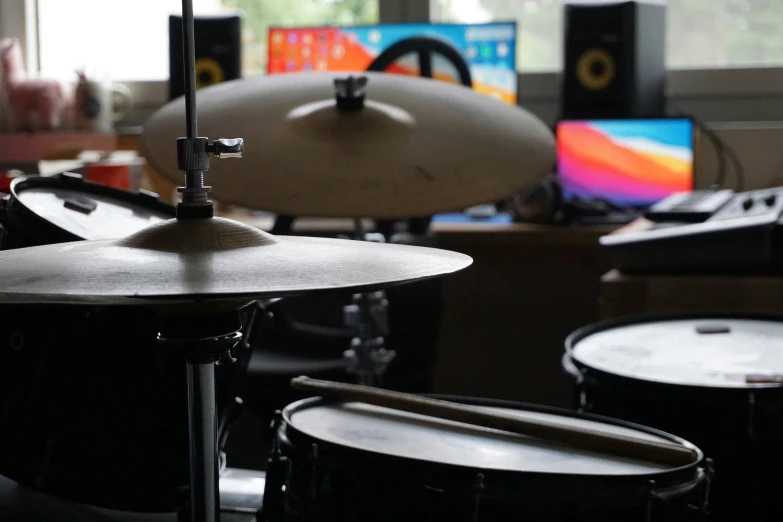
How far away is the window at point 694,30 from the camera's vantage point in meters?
2.35

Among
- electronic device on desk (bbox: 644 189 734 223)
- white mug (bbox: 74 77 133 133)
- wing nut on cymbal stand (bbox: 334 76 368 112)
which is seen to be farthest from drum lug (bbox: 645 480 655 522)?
white mug (bbox: 74 77 133 133)

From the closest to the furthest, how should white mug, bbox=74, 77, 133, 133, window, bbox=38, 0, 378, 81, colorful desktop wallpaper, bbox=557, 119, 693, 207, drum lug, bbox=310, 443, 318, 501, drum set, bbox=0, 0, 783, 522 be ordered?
1. drum set, bbox=0, 0, 783, 522
2. drum lug, bbox=310, 443, 318, 501
3. colorful desktop wallpaper, bbox=557, 119, 693, 207
4. white mug, bbox=74, 77, 133, 133
5. window, bbox=38, 0, 378, 81

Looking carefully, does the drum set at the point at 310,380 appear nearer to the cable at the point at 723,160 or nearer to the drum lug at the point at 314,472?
the drum lug at the point at 314,472

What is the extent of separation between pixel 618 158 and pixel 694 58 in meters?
0.50

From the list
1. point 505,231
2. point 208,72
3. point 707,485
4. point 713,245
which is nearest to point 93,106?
point 208,72

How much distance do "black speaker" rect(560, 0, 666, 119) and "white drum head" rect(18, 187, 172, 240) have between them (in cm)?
130

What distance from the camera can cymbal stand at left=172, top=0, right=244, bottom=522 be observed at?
0.69 metres

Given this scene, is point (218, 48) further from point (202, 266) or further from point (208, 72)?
point (202, 266)

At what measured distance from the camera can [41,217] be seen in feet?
2.81

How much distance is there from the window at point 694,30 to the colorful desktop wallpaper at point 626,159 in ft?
1.09

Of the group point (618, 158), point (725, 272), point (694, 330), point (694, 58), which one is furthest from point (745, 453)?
point (694, 58)

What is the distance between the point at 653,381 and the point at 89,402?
0.56m

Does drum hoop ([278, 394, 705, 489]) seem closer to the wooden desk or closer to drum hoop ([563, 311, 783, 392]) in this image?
drum hoop ([563, 311, 783, 392])

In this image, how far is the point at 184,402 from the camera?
905 mm
